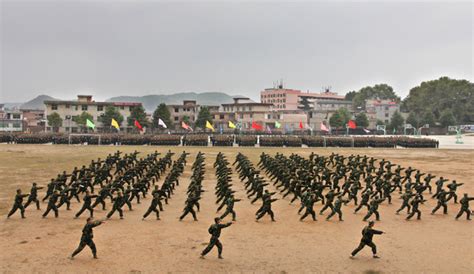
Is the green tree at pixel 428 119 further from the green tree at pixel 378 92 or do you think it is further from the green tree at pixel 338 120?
the green tree at pixel 378 92

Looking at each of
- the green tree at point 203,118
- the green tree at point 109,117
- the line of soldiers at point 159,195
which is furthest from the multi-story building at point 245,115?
the line of soldiers at point 159,195

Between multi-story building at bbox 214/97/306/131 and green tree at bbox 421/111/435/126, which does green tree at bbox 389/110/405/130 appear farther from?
multi-story building at bbox 214/97/306/131

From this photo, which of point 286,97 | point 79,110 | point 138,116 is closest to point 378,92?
point 286,97

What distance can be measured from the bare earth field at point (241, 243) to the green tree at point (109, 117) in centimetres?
6466

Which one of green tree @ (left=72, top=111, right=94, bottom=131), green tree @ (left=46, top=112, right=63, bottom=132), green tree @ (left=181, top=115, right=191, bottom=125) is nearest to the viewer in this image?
green tree @ (left=46, top=112, right=63, bottom=132)

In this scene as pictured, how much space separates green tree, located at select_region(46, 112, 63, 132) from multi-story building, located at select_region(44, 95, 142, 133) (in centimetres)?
91

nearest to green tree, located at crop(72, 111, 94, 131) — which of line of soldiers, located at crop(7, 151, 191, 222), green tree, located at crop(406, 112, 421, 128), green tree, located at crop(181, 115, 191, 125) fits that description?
green tree, located at crop(181, 115, 191, 125)

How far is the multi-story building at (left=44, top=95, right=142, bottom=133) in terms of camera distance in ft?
277

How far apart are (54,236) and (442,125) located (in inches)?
4245

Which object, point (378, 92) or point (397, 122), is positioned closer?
point (397, 122)

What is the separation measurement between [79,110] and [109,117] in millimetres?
8601

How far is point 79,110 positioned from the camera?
8638 centimetres

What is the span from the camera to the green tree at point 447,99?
110 meters

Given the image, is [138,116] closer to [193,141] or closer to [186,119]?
[186,119]
